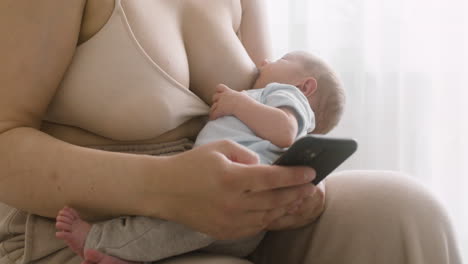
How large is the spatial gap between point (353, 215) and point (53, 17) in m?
0.55

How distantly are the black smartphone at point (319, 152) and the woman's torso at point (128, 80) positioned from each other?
236 millimetres

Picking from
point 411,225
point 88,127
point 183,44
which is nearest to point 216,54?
point 183,44

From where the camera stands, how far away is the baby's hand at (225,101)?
937 millimetres

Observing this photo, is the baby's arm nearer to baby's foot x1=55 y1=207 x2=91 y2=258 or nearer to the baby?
the baby

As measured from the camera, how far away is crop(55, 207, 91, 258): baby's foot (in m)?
0.78

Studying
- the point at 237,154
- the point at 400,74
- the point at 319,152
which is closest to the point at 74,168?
the point at 237,154

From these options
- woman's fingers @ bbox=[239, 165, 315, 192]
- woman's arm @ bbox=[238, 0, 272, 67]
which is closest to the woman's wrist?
woman's fingers @ bbox=[239, 165, 315, 192]

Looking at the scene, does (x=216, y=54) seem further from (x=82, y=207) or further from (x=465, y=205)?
(x=465, y=205)

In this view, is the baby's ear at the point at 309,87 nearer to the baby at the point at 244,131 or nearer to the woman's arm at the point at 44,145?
the baby at the point at 244,131

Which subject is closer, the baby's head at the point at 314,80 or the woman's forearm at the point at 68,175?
the woman's forearm at the point at 68,175

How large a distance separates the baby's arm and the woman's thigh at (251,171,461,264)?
15 cm

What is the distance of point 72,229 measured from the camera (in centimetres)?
78

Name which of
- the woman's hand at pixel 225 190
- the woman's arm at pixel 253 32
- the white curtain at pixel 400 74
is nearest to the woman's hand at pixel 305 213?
the woman's hand at pixel 225 190

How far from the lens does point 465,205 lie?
73.6 inches
